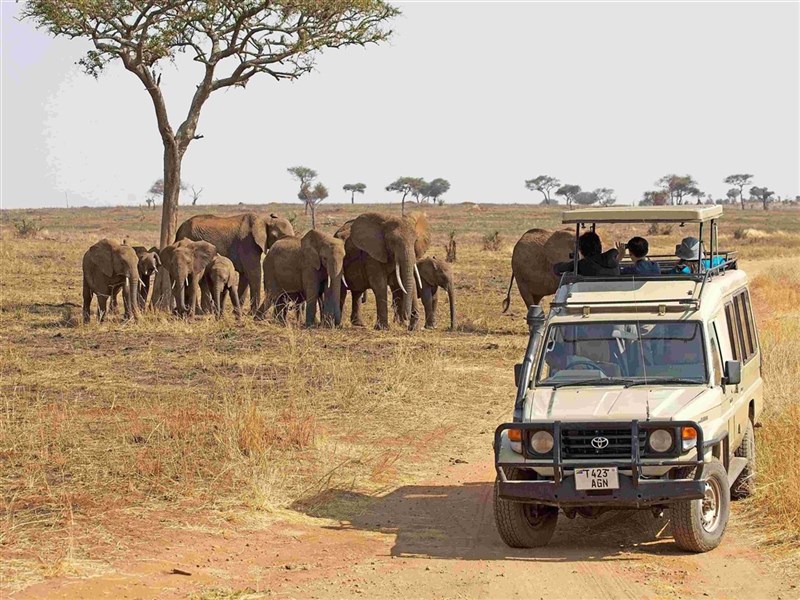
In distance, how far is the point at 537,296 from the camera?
979 inches

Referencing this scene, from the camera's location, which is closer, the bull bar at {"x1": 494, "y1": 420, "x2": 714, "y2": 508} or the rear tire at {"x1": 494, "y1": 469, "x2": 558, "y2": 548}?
the bull bar at {"x1": 494, "y1": 420, "x2": 714, "y2": 508}

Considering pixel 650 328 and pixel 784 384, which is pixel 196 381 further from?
pixel 650 328

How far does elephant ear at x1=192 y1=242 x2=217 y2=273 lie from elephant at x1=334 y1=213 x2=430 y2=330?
8.11ft

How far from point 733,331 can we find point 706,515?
208cm

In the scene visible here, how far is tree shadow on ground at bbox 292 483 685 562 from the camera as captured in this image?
8.83 meters

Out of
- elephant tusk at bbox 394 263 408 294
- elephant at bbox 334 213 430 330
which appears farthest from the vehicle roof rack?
elephant at bbox 334 213 430 330

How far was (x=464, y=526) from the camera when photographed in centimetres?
977

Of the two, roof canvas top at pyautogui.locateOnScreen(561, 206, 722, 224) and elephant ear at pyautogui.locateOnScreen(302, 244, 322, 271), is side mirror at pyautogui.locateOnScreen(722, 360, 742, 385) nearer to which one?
roof canvas top at pyautogui.locateOnScreen(561, 206, 722, 224)

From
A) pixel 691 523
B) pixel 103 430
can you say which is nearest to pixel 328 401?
pixel 103 430

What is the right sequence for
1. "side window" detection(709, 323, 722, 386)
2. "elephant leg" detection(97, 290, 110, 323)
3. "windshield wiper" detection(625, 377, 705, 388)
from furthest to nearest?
"elephant leg" detection(97, 290, 110, 323)
"side window" detection(709, 323, 722, 386)
"windshield wiper" detection(625, 377, 705, 388)

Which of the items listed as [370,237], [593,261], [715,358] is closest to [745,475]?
[715,358]

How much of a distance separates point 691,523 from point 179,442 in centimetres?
503

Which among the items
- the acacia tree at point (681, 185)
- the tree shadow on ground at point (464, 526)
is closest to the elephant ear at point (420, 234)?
the tree shadow on ground at point (464, 526)

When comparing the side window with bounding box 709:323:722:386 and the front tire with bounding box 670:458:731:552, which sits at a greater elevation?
the side window with bounding box 709:323:722:386
